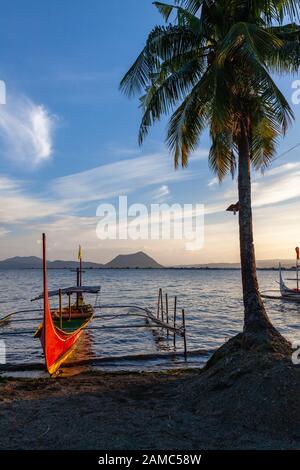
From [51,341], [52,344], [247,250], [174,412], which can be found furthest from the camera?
[52,344]

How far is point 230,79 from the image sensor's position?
12.1 m

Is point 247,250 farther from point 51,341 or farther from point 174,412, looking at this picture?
point 51,341

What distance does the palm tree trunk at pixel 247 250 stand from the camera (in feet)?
38.9

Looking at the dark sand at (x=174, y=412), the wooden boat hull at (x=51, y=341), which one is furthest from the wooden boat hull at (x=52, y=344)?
the dark sand at (x=174, y=412)

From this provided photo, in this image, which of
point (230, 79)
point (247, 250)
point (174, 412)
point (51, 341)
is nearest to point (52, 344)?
point (51, 341)

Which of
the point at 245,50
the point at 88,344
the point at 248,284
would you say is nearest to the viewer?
the point at 245,50

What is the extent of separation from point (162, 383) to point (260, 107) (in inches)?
353

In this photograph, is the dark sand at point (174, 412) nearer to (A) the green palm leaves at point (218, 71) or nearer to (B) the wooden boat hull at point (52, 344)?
(B) the wooden boat hull at point (52, 344)

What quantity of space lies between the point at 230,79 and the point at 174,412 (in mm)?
9254

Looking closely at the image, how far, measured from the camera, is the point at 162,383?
1230 cm

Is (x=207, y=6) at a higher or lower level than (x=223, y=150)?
higher

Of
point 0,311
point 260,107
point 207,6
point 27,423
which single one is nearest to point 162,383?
point 27,423

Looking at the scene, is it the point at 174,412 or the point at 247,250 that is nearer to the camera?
the point at 174,412

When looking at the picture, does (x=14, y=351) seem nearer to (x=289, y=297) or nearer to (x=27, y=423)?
(x=27, y=423)
